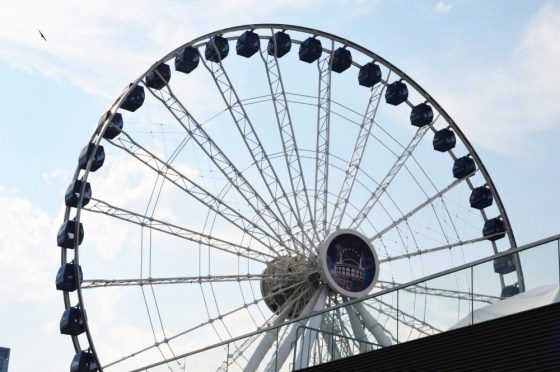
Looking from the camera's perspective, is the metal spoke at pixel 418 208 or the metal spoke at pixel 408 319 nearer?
the metal spoke at pixel 408 319

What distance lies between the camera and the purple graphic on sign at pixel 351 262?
38.6 metres

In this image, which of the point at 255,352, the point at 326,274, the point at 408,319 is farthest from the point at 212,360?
the point at 326,274

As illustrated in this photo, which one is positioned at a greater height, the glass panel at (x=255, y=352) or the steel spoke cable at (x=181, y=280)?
the steel spoke cable at (x=181, y=280)

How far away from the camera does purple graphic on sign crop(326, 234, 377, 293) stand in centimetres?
3856

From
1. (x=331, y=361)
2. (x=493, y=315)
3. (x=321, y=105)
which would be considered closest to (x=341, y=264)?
(x=321, y=105)

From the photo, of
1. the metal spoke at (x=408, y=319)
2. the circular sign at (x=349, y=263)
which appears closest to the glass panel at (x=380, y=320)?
the metal spoke at (x=408, y=319)

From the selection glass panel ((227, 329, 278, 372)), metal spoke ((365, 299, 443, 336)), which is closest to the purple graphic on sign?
glass panel ((227, 329, 278, 372))

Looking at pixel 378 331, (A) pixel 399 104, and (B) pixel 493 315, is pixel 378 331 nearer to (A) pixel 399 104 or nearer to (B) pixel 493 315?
(B) pixel 493 315

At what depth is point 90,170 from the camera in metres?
38.8

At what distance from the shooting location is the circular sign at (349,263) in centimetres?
3834

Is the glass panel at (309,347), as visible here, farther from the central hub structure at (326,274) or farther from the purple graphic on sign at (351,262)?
the purple graphic on sign at (351,262)

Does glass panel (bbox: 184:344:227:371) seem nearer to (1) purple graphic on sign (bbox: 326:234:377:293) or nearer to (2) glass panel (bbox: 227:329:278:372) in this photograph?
(2) glass panel (bbox: 227:329:278:372)

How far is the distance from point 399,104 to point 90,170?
1499 cm

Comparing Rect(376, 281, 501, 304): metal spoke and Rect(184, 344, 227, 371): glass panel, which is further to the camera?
Rect(184, 344, 227, 371): glass panel
